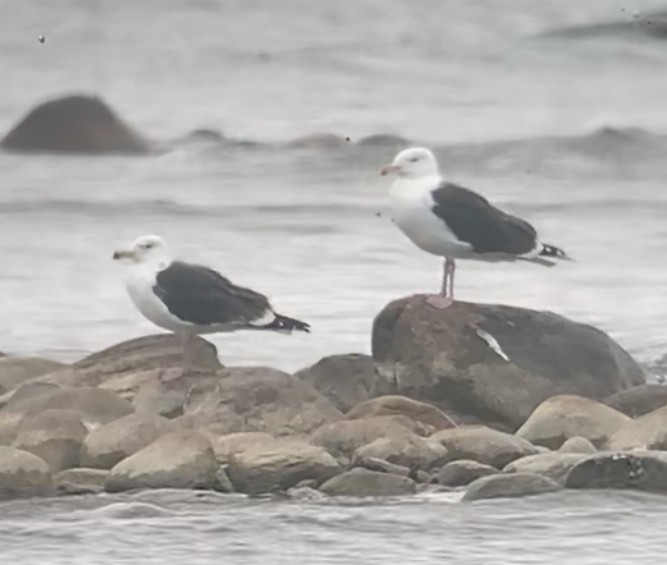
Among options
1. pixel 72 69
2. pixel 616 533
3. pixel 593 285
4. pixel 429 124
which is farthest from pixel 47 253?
pixel 616 533

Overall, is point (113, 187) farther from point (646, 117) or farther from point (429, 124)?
point (646, 117)

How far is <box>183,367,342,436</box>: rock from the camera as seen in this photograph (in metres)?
4.80

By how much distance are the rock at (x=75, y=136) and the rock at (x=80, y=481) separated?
152 centimetres

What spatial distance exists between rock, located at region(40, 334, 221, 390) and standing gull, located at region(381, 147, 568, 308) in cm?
63

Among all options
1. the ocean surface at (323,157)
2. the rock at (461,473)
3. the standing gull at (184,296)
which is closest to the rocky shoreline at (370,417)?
the rock at (461,473)

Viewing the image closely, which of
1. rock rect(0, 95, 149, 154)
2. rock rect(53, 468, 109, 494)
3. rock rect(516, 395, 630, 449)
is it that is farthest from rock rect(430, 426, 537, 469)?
rock rect(0, 95, 149, 154)

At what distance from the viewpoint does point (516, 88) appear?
19.2 ft

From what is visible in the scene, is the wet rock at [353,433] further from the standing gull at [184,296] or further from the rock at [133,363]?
the rock at [133,363]

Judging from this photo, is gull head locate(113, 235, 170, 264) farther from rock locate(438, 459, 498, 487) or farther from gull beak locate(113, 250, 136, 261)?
rock locate(438, 459, 498, 487)

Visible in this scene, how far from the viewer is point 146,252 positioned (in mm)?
5086

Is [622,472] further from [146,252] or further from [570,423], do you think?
[146,252]

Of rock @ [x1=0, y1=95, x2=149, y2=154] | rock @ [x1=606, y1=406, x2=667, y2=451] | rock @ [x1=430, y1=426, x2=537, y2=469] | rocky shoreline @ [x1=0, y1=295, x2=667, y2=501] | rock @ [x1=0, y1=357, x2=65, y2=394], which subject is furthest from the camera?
rock @ [x1=0, y1=95, x2=149, y2=154]

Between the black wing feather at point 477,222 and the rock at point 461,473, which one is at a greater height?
the black wing feather at point 477,222

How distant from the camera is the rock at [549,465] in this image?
4402mm
